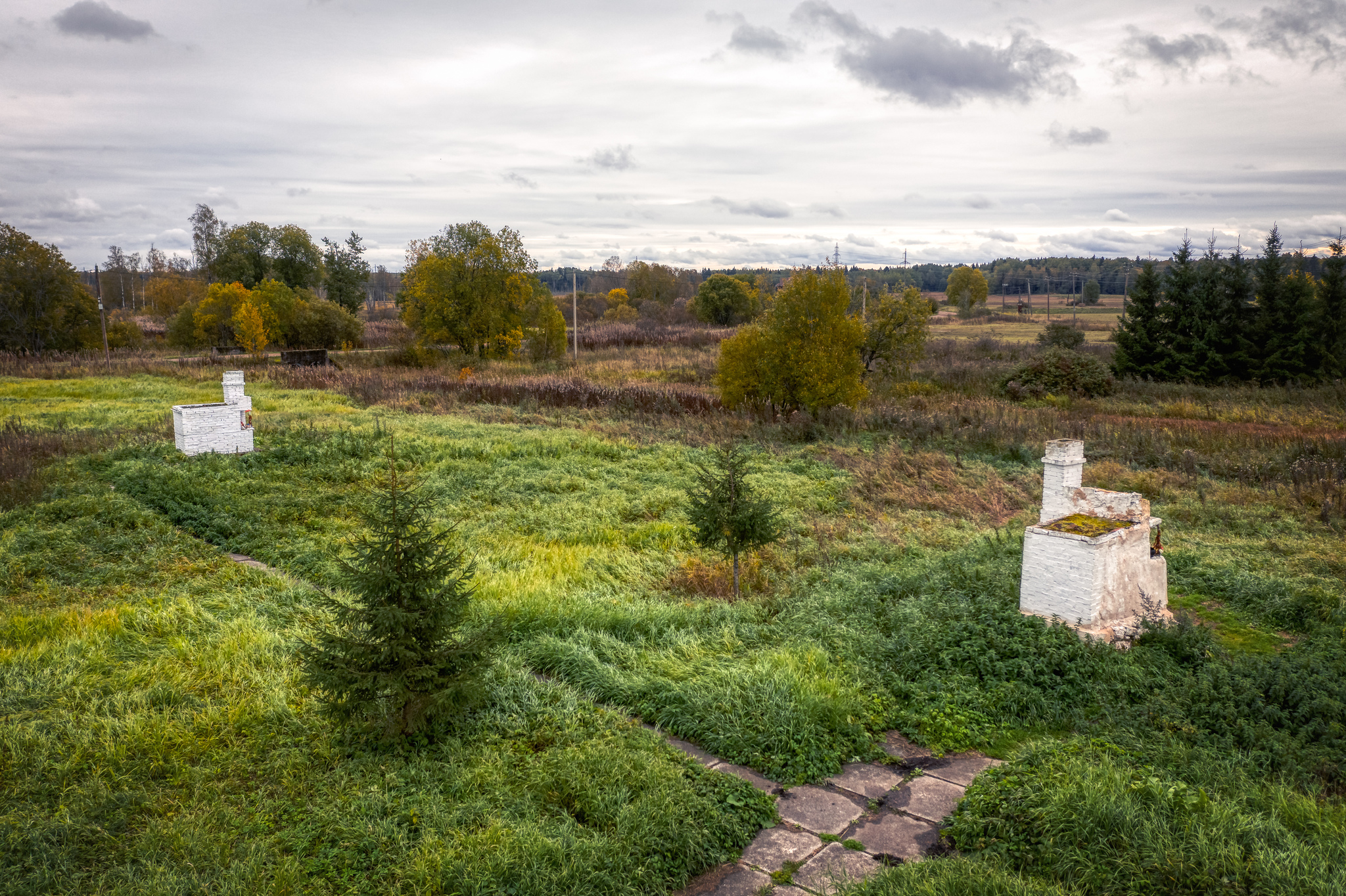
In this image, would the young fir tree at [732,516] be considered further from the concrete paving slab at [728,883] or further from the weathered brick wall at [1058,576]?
the concrete paving slab at [728,883]

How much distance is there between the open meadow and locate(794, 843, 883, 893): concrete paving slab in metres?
0.24

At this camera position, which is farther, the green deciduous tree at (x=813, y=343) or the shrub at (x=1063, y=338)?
the shrub at (x=1063, y=338)

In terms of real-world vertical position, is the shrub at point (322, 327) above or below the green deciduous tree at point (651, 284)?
below

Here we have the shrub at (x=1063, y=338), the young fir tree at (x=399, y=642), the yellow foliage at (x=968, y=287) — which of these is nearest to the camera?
the young fir tree at (x=399, y=642)

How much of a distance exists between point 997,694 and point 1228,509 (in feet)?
24.7

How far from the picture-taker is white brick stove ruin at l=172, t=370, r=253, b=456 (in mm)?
13039

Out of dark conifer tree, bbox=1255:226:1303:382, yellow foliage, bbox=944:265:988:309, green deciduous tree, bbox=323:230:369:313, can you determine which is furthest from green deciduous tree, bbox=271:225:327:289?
yellow foliage, bbox=944:265:988:309

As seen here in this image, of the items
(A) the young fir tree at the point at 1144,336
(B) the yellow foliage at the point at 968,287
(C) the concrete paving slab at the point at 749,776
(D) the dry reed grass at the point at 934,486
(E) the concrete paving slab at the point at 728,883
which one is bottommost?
(E) the concrete paving slab at the point at 728,883

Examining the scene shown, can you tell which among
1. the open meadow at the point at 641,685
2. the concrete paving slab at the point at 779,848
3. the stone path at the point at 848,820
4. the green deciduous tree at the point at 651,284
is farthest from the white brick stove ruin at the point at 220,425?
the green deciduous tree at the point at 651,284

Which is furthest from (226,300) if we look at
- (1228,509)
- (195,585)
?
(1228,509)

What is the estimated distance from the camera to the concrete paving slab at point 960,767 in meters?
4.86

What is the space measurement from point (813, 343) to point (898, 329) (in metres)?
7.24

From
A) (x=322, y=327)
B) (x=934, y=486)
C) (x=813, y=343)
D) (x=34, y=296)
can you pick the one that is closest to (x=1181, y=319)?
(x=813, y=343)

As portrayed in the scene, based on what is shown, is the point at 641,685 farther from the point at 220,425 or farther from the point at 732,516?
the point at 220,425
